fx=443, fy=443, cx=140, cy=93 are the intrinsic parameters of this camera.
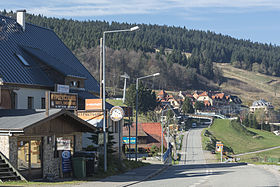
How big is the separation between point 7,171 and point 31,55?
58.2 ft

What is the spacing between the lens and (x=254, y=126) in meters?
146

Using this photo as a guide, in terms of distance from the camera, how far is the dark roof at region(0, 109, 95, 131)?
20.7m

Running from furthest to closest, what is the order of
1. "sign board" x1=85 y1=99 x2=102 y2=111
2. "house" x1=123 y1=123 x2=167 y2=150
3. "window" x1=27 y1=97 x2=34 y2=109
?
"house" x1=123 y1=123 x2=167 y2=150 < "window" x1=27 y1=97 x2=34 y2=109 < "sign board" x1=85 y1=99 x2=102 y2=111

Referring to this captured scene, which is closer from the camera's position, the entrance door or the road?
the entrance door

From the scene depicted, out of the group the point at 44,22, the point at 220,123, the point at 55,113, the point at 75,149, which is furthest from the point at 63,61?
the point at 44,22

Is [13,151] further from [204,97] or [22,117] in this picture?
[204,97]

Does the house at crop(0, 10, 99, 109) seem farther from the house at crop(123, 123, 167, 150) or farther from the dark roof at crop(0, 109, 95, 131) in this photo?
the house at crop(123, 123, 167, 150)

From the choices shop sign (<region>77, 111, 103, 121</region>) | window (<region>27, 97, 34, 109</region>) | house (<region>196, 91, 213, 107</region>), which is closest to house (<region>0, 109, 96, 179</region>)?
shop sign (<region>77, 111, 103, 121</region>)

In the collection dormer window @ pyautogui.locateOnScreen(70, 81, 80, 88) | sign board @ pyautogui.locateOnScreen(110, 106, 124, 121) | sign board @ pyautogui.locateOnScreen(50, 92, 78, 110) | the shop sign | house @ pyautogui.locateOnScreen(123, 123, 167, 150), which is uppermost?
dormer window @ pyautogui.locateOnScreen(70, 81, 80, 88)

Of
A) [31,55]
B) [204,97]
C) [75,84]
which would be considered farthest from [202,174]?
[204,97]

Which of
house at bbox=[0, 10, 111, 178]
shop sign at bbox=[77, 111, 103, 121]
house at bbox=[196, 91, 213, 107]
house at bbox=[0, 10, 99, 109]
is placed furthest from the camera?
house at bbox=[196, 91, 213, 107]

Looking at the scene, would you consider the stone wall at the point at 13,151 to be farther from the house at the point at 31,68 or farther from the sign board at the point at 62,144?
the house at the point at 31,68

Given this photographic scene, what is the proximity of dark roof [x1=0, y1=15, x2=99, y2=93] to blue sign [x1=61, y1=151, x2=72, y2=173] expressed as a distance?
9018 millimetres

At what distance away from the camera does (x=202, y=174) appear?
29438mm
